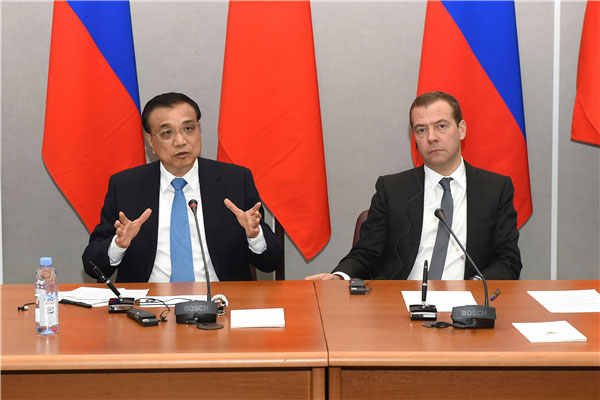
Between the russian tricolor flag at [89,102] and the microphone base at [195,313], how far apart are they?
1.82m

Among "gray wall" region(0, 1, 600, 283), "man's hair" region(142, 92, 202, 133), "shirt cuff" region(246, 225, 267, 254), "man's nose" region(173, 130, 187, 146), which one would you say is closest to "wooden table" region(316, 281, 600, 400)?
"shirt cuff" region(246, 225, 267, 254)

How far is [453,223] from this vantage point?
119 inches

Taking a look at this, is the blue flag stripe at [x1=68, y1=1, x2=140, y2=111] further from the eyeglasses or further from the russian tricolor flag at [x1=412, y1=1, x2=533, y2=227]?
the russian tricolor flag at [x1=412, y1=1, x2=533, y2=227]

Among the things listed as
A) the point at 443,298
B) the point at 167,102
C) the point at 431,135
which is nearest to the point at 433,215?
the point at 431,135

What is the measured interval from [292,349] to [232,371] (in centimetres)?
17

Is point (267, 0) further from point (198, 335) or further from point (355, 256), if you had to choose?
point (198, 335)

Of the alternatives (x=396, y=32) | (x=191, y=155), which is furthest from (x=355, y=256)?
(x=396, y=32)

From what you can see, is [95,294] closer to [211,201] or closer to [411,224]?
[211,201]

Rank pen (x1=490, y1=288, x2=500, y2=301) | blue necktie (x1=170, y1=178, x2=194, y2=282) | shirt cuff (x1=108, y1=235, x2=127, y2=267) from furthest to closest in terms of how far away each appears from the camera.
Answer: blue necktie (x1=170, y1=178, x2=194, y2=282)
shirt cuff (x1=108, y1=235, x2=127, y2=267)
pen (x1=490, y1=288, x2=500, y2=301)

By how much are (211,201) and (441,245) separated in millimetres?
1079

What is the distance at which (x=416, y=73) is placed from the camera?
3990 mm

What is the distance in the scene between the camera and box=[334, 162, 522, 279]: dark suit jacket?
2988mm

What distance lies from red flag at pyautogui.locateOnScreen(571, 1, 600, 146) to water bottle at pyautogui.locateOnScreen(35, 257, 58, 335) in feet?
9.88

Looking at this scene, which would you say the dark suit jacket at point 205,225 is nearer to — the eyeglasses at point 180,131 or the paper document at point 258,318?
the eyeglasses at point 180,131
